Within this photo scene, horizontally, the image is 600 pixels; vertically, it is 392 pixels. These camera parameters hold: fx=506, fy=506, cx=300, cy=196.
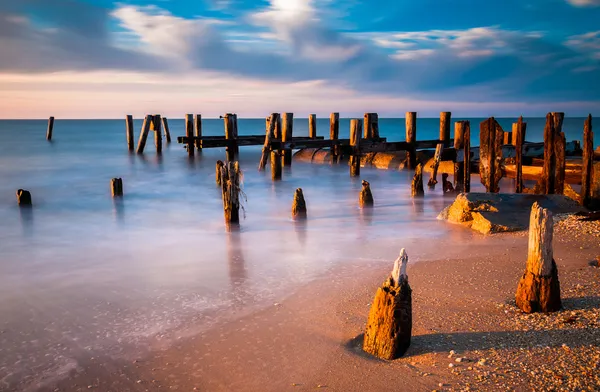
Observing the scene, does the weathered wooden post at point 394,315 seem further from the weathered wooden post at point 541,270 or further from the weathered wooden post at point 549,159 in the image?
the weathered wooden post at point 549,159

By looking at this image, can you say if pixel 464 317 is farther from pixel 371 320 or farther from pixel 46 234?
pixel 46 234

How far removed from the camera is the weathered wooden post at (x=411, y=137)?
693 inches

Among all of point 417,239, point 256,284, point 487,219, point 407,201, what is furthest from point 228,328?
point 407,201

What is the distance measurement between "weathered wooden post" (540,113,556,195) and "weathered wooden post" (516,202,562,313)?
5.78m

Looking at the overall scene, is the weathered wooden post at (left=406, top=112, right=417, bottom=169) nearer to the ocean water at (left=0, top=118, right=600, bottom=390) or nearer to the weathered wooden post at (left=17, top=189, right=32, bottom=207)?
the ocean water at (left=0, top=118, right=600, bottom=390)

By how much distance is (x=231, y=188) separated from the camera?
343 inches

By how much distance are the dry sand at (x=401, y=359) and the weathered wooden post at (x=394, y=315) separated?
0.33ft

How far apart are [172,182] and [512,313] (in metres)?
13.7

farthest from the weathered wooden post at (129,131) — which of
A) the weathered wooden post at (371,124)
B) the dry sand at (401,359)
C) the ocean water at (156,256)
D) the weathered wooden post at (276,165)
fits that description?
the dry sand at (401,359)

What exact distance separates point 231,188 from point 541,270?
5.62 meters

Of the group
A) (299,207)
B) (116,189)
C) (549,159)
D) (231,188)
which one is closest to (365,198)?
(299,207)

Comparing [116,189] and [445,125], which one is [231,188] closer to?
[116,189]

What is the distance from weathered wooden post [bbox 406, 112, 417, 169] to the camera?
17.6 meters

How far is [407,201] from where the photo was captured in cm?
1156
